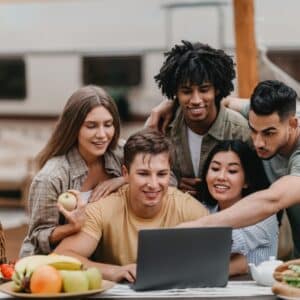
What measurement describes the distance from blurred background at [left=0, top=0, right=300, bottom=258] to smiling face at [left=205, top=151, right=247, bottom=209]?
611cm

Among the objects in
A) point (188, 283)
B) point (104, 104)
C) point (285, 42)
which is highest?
point (285, 42)

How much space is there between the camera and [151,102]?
35.6 ft

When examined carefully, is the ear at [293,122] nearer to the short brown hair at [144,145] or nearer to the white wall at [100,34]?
the short brown hair at [144,145]

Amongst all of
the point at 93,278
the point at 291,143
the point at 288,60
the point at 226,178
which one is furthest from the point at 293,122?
the point at 288,60

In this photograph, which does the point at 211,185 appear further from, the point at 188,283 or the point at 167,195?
the point at 188,283

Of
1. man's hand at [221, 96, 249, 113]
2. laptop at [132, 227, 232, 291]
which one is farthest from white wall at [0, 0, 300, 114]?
laptop at [132, 227, 232, 291]

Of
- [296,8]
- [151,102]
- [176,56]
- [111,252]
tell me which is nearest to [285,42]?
[296,8]

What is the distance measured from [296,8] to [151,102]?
1.92 metres

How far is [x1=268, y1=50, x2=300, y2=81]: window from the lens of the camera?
10.0m

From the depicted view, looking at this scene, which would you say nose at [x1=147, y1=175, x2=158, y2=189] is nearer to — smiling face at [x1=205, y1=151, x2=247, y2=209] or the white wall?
smiling face at [x1=205, y1=151, x2=247, y2=209]

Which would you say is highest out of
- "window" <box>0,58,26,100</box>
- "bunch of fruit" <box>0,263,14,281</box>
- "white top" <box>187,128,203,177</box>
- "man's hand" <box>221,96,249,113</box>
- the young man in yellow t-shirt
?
"window" <box>0,58,26,100</box>

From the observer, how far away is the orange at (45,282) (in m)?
2.98

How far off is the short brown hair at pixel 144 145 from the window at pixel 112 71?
23.9 ft

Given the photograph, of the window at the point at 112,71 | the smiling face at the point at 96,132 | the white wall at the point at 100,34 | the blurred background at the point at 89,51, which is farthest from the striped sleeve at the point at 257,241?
the window at the point at 112,71
